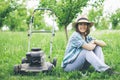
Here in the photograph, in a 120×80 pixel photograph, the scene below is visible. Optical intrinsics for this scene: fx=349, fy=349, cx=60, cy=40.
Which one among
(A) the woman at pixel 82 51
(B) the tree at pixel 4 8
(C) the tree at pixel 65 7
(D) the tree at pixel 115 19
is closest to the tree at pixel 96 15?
(D) the tree at pixel 115 19

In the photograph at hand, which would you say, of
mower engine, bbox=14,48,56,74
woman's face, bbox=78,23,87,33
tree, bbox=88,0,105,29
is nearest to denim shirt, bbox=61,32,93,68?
woman's face, bbox=78,23,87,33

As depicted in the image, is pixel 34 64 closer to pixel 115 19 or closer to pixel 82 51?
pixel 82 51

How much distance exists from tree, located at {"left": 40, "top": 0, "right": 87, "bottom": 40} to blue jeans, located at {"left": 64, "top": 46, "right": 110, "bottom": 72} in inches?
152

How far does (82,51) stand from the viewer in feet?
23.3

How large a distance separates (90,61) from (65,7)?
4367mm

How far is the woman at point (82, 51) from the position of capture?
22.8 feet

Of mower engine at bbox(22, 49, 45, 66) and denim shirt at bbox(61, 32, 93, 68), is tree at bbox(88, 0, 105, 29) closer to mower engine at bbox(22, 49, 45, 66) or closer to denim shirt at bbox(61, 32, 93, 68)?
denim shirt at bbox(61, 32, 93, 68)

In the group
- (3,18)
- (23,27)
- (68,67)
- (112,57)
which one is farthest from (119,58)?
(23,27)

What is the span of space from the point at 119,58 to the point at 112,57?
0.35 meters

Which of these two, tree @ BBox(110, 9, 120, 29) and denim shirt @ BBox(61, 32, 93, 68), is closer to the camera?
denim shirt @ BBox(61, 32, 93, 68)

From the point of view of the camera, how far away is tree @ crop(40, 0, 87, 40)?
36.1ft

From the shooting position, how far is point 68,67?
290 inches

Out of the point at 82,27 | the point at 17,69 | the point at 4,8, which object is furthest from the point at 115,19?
the point at 17,69

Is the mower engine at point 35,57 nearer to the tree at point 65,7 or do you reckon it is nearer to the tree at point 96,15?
the tree at point 65,7
